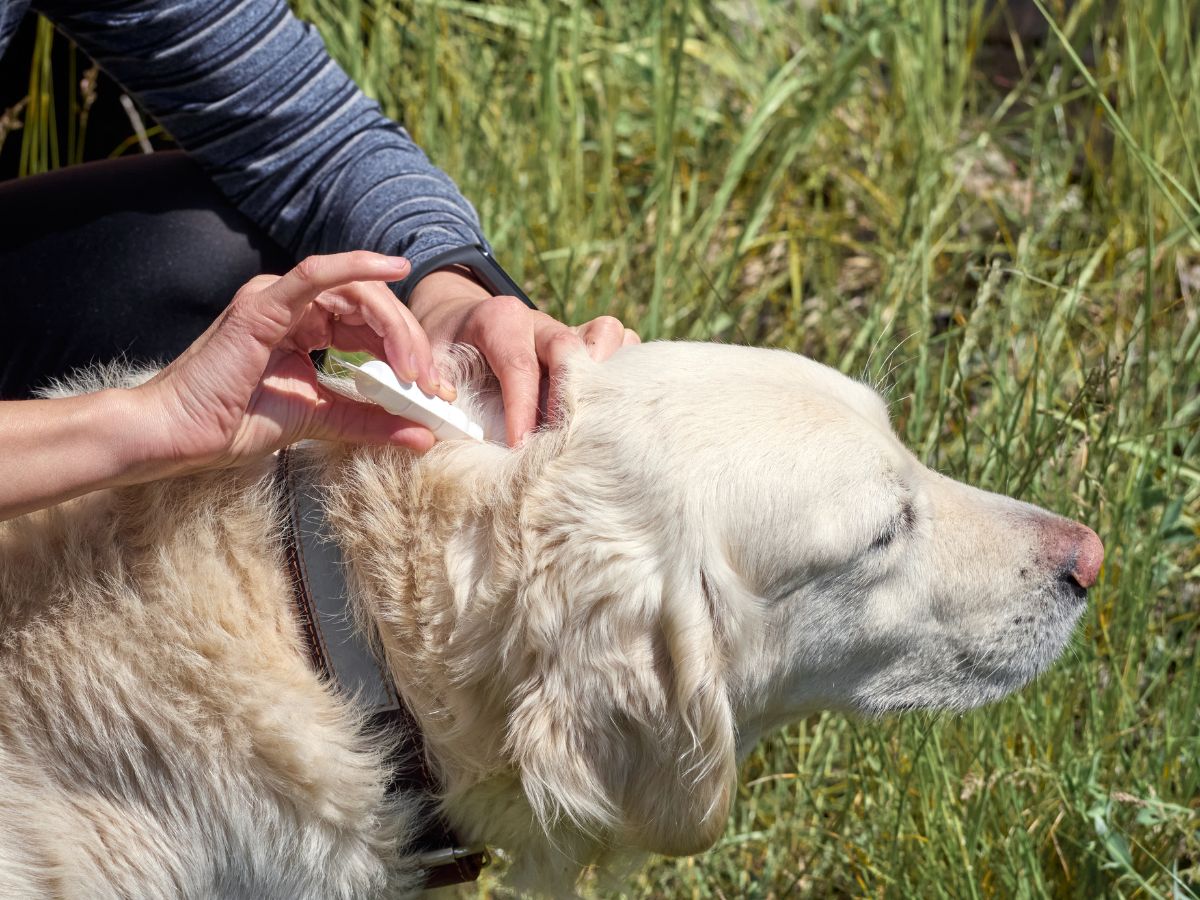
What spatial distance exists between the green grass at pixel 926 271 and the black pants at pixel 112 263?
2.66 ft

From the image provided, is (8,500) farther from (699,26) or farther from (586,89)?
(699,26)

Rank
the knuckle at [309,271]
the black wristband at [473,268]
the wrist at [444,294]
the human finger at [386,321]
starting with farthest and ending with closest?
the black wristband at [473,268] → the wrist at [444,294] → the human finger at [386,321] → the knuckle at [309,271]

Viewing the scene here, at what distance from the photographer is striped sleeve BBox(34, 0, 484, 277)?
89.0 inches

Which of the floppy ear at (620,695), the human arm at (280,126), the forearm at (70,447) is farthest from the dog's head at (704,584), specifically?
the human arm at (280,126)

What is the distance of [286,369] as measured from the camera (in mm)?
1574

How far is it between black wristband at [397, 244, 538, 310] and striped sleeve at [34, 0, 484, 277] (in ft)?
0.17

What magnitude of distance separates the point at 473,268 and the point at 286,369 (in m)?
0.68

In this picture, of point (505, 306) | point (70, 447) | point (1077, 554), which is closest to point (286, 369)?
point (70, 447)

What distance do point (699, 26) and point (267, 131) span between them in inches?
86.6

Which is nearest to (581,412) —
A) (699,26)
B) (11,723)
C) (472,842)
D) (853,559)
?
(853,559)

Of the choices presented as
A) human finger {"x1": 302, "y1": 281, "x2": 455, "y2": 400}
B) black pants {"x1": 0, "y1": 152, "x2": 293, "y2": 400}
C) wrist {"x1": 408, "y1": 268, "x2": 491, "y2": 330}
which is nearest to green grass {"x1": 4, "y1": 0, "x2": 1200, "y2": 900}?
wrist {"x1": 408, "y1": 268, "x2": 491, "y2": 330}

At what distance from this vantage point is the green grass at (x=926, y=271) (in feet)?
7.26

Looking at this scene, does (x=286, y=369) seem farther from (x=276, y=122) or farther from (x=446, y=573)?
(x=276, y=122)

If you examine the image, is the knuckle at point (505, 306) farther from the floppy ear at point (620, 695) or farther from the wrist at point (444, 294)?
the floppy ear at point (620, 695)
